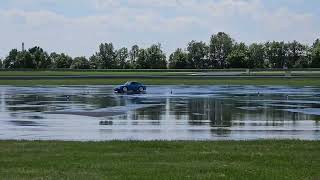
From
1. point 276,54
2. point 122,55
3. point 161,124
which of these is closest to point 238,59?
point 276,54

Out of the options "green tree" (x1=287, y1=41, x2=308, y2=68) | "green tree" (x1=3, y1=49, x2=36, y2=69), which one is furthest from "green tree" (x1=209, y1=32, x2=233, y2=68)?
"green tree" (x1=3, y1=49, x2=36, y2=69)

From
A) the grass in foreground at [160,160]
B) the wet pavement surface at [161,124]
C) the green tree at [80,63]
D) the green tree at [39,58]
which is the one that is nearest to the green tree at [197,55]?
the green tree at [80,63]

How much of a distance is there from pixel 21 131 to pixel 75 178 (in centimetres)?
1105

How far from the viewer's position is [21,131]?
814 inches

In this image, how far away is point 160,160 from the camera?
1262 cm

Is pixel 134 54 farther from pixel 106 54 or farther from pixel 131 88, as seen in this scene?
pixel 131 88

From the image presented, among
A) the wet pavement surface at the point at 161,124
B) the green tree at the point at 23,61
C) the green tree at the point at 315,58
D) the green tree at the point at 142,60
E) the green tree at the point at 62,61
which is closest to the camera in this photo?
the wet pavement surface at the point at 161,124

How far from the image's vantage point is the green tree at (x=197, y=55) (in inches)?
6432

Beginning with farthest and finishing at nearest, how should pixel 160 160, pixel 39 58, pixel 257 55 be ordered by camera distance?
pixel 257 55, pixel 39 58, pixel 160 160

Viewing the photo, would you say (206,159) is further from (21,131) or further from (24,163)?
(21,131)

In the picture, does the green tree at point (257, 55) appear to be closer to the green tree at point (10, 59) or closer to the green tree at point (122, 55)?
the green tree at point (122, 55)

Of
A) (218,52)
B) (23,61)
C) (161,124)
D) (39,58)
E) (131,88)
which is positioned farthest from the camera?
(218,52)

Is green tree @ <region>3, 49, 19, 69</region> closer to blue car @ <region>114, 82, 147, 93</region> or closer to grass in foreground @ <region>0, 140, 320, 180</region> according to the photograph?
blue car @ <region>114, 82, 147, 93</region>

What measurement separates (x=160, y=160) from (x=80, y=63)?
155379 mm
